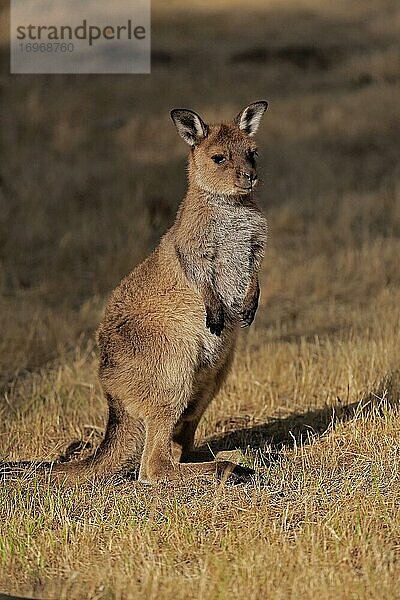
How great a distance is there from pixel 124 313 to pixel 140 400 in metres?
0.54

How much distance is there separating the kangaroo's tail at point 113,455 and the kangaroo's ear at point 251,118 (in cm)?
182

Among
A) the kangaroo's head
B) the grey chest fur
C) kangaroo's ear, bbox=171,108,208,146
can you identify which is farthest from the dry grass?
kangaroo's ear, bbox=171,108,208,146

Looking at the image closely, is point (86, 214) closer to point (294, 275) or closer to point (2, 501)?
point (294, 275)

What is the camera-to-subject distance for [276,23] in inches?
1025

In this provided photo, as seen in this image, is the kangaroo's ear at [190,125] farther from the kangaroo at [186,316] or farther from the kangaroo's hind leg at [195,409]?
the kangaroo's hind leg at [195,409]

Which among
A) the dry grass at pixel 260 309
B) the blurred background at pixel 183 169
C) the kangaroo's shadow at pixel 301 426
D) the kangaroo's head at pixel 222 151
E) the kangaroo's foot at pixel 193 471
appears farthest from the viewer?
the blurred background at pixel 183 169

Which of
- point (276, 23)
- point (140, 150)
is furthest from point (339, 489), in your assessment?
point (276, 23)

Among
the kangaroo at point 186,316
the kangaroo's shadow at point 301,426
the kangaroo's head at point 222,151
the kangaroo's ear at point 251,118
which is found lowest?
the kangaroo's shadow at point 301,426

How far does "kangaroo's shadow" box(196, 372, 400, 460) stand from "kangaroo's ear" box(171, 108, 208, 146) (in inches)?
76.7

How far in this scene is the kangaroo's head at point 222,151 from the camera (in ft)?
20.9

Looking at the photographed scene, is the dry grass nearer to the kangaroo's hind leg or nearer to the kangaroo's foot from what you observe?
the kangaroo's foot

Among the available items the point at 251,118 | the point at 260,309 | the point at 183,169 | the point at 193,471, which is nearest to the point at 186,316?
the point at 193,471

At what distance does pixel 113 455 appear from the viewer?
6.34 meters

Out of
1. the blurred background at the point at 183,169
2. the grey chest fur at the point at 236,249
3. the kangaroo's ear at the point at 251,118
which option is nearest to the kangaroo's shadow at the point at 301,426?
the grey chest fur at the point at 236,249
